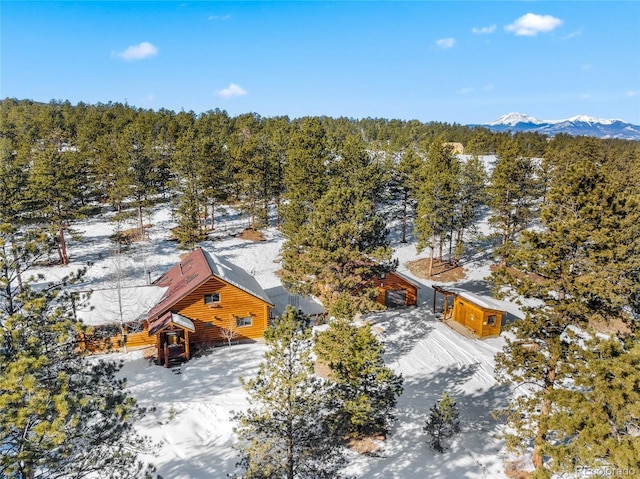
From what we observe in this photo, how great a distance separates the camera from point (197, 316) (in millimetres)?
24891

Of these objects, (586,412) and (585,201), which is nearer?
(586,412)

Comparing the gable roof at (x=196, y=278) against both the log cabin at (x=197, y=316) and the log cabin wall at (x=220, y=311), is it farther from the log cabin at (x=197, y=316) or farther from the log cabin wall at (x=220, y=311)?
the log cabin wall at (x=220, y=311)

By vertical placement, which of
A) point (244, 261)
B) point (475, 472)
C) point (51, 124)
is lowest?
point (475, 472)

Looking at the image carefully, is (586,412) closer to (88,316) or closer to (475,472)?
(475,472)

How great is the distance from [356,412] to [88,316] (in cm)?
1679

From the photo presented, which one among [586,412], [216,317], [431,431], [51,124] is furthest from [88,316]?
[51,124]

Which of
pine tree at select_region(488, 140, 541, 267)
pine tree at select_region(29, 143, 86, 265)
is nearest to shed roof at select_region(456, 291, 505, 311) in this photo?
pine tree at select_region(488, 140, 541, 267)

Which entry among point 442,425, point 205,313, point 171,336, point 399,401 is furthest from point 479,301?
point 171,336

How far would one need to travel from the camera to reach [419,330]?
28000 mm

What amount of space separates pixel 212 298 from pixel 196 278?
1662 mm

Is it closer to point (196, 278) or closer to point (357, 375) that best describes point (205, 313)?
point (196, 278)

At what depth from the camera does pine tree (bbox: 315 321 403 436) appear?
52.6 ft

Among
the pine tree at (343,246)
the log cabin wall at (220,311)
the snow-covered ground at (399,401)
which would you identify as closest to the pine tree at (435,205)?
the snow-covered ground at (399,401)

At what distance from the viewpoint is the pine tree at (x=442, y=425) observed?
17.6 m
